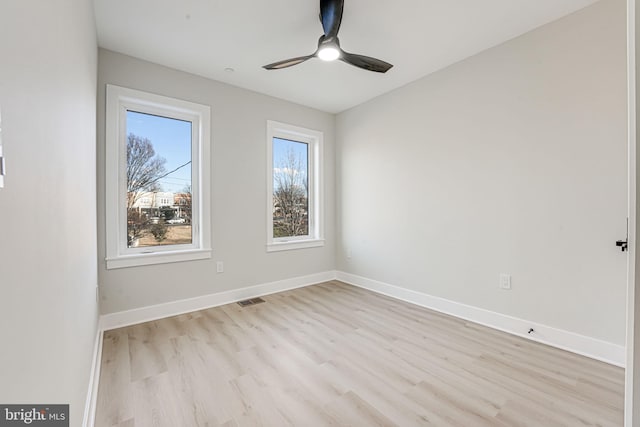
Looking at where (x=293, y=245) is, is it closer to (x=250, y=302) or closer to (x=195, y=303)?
(x=250, y=302)

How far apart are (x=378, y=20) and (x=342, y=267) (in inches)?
129

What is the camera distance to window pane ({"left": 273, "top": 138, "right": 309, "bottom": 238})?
160 inches

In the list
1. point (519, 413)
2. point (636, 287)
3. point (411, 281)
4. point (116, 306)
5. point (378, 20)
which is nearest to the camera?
point (636, 287)

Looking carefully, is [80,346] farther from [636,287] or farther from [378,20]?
[378,20]

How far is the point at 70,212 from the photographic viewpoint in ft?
3.98

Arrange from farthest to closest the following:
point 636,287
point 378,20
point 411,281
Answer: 1. point 411,281
2. point 378,20
3. point 636,287

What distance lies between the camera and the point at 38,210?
0.74 m

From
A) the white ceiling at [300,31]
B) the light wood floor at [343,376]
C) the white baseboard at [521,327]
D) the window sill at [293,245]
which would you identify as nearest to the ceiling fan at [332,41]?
the white ceiling at [300,31]

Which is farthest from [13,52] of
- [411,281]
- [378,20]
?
[411,281]

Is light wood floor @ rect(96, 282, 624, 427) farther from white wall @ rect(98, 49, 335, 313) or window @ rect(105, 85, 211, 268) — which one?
window @ rect(105, 85, 211, 268)

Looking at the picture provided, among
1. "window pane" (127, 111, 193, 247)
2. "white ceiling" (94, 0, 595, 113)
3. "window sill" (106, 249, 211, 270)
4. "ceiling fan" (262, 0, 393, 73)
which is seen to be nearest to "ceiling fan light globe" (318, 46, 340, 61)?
"ceiling fan" (262, 0, 393, 73)

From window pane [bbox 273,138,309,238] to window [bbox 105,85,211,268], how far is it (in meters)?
1.03

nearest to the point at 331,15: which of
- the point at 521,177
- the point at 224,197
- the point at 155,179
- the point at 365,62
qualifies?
the point at 365,62

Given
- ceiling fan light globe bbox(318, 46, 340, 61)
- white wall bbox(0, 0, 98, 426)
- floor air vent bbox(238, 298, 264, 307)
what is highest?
ceiling fan light globe bbox(318, 46, 340, 61)
